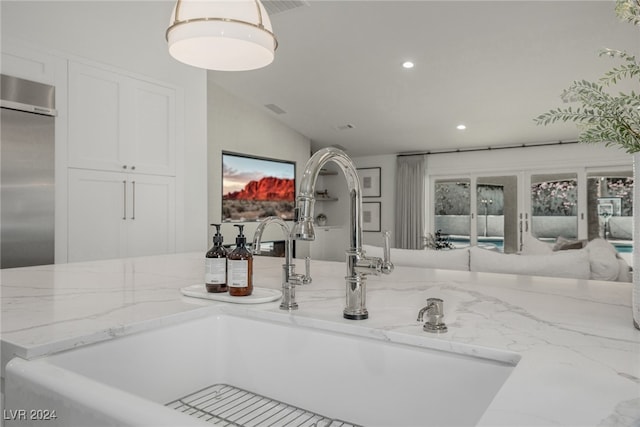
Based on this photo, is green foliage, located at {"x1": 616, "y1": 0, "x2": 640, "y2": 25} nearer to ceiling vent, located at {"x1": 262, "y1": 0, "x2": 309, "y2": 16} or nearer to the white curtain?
ceiling vent, located at {"x1": 262, "y1": 0, "x2": 309, "y2": 16}

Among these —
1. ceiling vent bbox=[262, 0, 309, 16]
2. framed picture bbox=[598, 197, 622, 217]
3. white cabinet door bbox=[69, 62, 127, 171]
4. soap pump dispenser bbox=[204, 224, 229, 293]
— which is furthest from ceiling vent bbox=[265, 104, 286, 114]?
soap pump dispenser bbox=[204, 224, 229, 293]

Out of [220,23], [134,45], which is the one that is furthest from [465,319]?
[134,45]

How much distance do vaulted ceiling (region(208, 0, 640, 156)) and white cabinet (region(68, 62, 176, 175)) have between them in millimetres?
1405

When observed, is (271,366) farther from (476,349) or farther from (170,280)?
(170,280)

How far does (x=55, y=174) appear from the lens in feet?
9.67

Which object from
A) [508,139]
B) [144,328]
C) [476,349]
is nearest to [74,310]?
[144,328]

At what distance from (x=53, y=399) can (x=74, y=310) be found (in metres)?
0.45

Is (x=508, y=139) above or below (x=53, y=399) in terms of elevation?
above

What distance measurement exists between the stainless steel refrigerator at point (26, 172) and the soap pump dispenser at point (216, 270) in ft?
7.15

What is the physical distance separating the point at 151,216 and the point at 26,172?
984 millimetres

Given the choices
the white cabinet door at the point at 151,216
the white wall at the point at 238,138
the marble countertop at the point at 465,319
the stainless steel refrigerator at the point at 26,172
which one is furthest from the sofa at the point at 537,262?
the white wall at the point at 238,138

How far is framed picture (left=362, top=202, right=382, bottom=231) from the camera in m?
8.28

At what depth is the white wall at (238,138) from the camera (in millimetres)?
5723

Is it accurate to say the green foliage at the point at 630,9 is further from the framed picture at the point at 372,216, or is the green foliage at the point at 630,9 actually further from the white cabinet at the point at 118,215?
the framed picture at the point at 372,216
